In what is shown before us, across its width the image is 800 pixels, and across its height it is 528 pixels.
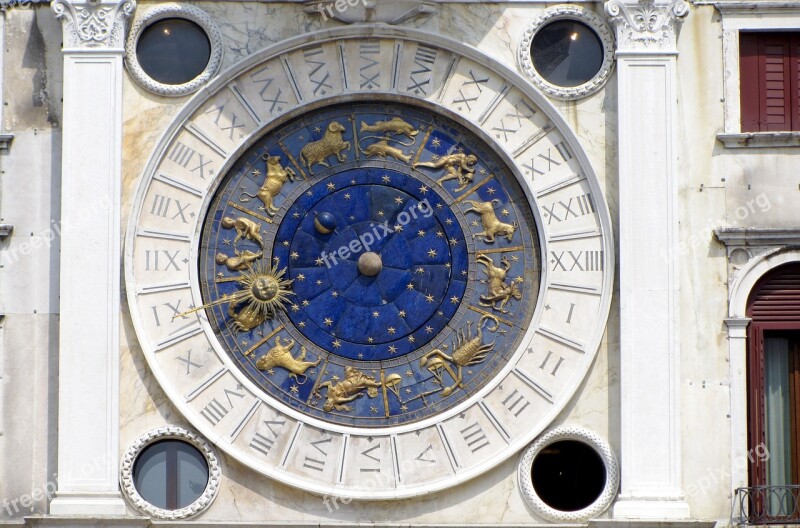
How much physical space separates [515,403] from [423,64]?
11.7ft

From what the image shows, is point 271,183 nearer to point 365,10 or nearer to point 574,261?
point 365,10

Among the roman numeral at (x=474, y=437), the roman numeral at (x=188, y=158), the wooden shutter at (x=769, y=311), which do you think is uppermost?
the roman numeral at (x=188, y=158)

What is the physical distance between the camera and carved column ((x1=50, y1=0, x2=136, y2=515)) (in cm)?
2023

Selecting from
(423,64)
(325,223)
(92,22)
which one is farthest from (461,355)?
(92,22)

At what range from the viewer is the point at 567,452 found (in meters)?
20.6

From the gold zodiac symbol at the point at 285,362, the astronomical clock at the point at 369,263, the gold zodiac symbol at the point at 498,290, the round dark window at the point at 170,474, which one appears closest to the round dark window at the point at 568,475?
the astronomical clock at the point at 369,263

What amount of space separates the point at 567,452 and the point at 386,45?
14.8 feet

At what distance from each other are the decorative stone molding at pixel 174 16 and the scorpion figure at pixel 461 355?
3600 millimetres

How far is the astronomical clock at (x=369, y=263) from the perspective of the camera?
2052cm

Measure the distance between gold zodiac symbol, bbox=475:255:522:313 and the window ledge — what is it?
256 centimetres

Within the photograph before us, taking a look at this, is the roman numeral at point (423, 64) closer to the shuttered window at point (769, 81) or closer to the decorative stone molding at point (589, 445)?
the shuttered window at point (769, 81)

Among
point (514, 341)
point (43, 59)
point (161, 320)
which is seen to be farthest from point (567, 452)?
point (43, 59)

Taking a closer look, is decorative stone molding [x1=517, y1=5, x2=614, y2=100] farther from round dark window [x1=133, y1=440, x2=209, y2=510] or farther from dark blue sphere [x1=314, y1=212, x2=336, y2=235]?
round dark window [x1=133, y1=440, x2=209, y2=510]

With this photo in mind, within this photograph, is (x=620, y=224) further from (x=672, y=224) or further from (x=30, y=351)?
(x=30, y=351)
